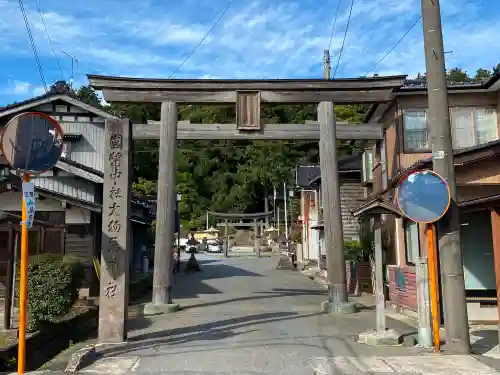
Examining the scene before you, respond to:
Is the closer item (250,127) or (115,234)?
(115,234)

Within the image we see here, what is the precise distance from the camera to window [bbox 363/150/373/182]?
20.8 metres

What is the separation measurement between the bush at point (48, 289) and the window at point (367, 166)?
43.9 ft

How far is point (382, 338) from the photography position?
886 centimetres

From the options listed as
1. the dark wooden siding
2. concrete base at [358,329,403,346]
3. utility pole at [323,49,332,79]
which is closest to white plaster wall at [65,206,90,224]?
concrete base at [358,329,403,346]

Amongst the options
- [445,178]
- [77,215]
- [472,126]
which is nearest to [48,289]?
[77,215]

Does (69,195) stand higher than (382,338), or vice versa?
(69,195)

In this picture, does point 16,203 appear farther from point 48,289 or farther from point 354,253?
point 354,253

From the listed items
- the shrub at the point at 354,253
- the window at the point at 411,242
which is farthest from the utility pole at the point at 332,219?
the shrub at the point at 354,253

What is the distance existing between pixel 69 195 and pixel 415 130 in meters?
11.8

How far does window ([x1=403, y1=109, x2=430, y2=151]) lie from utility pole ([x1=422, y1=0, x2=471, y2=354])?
8.15 meters

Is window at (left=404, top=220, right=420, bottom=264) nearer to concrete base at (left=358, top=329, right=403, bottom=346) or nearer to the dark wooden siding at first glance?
concrete base at (left=358, top=329, right=403, bottom=346)

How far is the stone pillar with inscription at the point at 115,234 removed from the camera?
9.20 m

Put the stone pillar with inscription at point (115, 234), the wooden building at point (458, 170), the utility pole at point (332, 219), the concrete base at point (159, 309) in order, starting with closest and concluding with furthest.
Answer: the stone pillar with inscription at point (115, 234) → the wooden building at point (458, 170) → the concrete base at point (159, 309) → the utility pole at point (332, 219)

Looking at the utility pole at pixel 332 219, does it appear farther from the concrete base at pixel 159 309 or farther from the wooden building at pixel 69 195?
the wooden building at pixel 69 195
